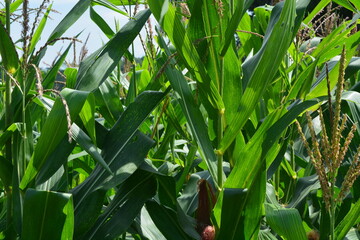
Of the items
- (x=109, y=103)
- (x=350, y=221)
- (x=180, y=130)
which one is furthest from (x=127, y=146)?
(x=350, y=221)

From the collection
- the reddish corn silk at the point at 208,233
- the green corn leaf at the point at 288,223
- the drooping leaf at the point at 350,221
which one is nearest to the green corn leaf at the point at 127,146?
the reddish corn silk at the point at 208,233

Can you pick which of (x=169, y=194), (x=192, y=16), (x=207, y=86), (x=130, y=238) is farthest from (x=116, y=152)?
(x=130, y=238)

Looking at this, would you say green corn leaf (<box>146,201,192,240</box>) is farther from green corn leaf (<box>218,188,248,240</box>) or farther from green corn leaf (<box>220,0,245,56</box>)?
green corn leaf (<box>220,0,245,56</box>)

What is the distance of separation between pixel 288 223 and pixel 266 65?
1.20 feet

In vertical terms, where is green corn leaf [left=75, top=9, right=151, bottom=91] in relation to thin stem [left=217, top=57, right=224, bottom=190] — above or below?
above

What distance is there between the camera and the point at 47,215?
4.44 feet

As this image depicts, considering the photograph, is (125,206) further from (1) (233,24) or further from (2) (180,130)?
(1) (233,24)

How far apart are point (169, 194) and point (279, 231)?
0.32 metres

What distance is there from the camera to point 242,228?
56.6 inches

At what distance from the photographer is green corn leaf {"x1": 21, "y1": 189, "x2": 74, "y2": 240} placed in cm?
132

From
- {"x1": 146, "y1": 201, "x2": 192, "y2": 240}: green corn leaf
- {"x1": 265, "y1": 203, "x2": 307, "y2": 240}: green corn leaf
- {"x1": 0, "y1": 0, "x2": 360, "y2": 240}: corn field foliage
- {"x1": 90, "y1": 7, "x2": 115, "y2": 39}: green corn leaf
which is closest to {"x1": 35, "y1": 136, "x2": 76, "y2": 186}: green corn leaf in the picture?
{"x1": 0, "y1": 0, "x2": 360, "y2": 240}: corn field foliage

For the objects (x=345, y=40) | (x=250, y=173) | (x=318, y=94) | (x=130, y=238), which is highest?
(x=345, y=40)

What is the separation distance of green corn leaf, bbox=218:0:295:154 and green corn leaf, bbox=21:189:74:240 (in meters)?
0.40

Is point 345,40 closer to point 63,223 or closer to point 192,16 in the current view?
point 192,16
